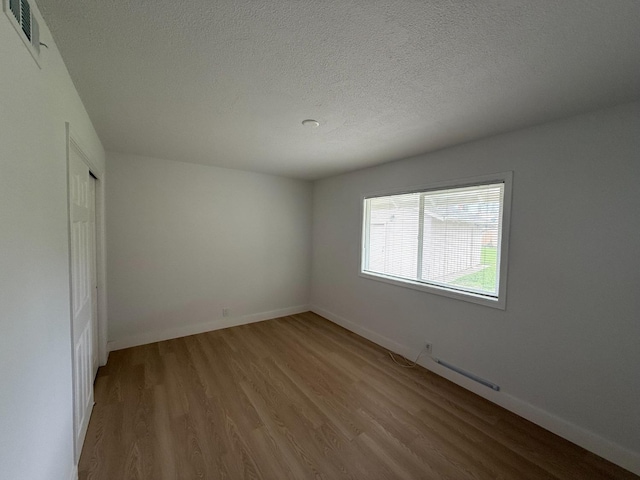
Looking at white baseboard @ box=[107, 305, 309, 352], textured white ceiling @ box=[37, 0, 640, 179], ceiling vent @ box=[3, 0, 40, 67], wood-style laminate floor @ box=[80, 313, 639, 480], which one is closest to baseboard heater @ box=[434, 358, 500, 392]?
wood-style laminate floor @ box=[80, 313, 639, 480]

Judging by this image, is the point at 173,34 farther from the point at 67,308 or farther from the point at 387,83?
the point at 67,308

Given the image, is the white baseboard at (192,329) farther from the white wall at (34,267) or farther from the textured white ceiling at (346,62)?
the textured white ceiling at (346,62)

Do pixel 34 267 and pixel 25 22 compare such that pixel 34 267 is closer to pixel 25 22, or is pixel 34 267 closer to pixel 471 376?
pixel 25 22

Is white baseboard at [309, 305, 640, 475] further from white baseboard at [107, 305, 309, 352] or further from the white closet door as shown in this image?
the white closet door

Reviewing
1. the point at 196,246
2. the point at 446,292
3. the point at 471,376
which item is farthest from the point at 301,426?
the point at 196,246

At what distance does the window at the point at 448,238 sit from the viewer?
89.0 inches

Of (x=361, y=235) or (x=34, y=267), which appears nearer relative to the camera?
(x=34, y=267)

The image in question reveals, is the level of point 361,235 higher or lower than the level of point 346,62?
lower

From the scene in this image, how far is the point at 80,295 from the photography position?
1758mm

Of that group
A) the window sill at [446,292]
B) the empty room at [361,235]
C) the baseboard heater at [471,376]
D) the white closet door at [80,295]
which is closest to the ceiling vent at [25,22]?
the empty room at [361,235]

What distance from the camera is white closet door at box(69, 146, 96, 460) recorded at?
154cm

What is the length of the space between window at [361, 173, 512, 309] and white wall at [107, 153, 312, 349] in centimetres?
157

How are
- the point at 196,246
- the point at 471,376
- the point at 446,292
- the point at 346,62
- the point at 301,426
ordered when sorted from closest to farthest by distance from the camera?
the point at 346,62
the point at 301,426
the point at 471,376
the point at 446,292
the point at 196,246

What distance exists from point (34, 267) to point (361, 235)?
313 centimetres
